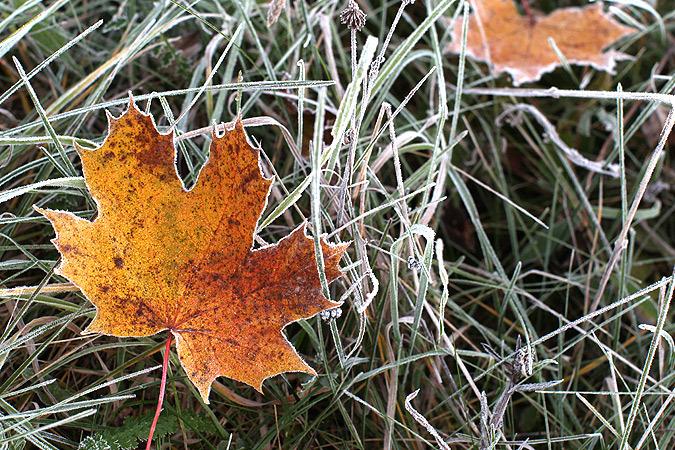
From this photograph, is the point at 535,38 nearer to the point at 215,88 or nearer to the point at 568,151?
the point at 568,151

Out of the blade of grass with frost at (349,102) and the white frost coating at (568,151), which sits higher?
the blade of grass with frost at (349,102)

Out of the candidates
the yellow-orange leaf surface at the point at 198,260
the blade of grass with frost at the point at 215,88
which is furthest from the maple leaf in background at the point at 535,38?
the yellow-orange leaf surface at the point at 198,260

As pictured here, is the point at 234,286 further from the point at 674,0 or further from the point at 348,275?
the point at 674,0

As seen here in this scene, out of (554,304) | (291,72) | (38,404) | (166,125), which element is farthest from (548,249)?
(38,404)

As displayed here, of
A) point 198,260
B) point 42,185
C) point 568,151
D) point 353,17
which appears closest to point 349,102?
point 353,17

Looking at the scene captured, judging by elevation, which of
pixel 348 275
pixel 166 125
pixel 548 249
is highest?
pixel 166 125

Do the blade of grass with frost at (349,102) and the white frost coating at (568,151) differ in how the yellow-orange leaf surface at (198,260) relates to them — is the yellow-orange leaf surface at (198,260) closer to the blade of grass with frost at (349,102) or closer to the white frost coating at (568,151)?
the blade of grass with frost at (349,102)

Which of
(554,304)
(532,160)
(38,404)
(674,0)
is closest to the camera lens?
(38,404)
